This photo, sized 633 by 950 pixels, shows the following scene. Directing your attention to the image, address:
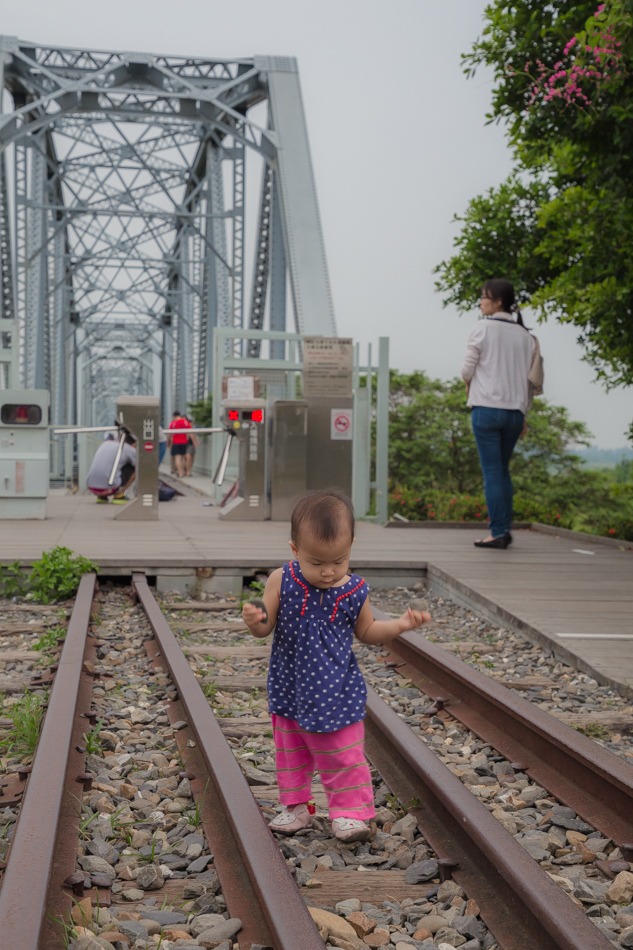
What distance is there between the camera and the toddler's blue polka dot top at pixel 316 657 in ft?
8.65

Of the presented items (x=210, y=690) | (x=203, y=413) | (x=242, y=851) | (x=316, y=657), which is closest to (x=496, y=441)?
(x=210, y=690)

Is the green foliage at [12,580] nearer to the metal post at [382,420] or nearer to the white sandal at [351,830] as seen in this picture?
the white sandal at [351,830]

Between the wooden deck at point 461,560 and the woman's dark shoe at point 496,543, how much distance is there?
14 centimetres

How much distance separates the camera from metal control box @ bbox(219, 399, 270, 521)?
11.5 meters

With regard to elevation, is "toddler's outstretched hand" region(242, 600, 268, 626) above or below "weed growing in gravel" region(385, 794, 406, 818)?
above

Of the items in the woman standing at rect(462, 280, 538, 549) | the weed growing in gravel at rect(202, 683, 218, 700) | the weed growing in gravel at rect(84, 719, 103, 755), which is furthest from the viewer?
the woman standing at rect(462, 280, 538, 549)

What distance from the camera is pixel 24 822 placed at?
2371mm

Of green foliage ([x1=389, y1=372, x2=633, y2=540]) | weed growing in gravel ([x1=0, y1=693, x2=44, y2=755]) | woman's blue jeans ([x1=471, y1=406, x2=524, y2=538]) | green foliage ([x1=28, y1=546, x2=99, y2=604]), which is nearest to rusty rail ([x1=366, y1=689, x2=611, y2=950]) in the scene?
weed growing in gravel ([x1=0, y1=693, x2=44, y2=755])

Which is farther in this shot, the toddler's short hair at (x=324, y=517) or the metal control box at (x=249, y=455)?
the metal control box at (x=249, y=455)

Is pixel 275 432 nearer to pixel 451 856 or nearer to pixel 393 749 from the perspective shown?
pixel 393 749

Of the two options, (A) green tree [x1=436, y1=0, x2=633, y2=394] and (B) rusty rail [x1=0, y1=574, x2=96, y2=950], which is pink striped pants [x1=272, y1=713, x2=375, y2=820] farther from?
(A) green tree [x1=436, y1=0, x2=633, y2=394]

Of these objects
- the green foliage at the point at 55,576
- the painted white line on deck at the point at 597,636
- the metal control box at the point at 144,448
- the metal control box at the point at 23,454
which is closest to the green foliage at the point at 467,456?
the metal control box at the point at 144,448

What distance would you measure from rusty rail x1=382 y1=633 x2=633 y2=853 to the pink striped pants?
0.64 meters

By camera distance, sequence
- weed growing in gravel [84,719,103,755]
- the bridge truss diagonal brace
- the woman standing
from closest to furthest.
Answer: weed growing in gravel [84,719,103,755]
the woman standing
the bridge truss diagonal brace
